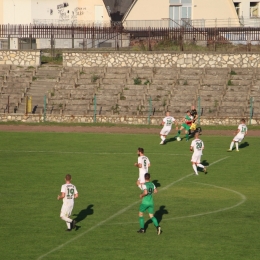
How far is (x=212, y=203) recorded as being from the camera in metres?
27.8

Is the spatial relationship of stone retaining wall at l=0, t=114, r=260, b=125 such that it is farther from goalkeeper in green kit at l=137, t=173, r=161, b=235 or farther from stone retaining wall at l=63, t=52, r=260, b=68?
goalkeeper in green kit at l=137, t=173, r=161, b=235

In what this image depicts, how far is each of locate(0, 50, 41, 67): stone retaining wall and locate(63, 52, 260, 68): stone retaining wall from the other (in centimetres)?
A: 226

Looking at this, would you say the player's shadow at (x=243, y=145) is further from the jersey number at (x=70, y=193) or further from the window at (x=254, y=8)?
the window at (x=254, y=8)

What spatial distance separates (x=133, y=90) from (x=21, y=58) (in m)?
9.46

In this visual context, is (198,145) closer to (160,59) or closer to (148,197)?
(148,197)

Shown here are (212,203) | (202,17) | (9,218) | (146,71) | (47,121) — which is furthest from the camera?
(202,17)

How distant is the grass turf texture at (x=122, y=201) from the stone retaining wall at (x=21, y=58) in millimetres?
14305

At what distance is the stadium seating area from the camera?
5009cm

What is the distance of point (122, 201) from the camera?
27.8 meters

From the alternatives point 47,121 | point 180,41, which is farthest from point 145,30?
point 47,121

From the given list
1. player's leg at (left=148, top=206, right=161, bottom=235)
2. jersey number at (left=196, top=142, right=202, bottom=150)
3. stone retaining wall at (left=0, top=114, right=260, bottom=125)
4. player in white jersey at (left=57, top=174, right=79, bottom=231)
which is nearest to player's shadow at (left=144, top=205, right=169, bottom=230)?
player's leg at (left=148, top=206, right=161, bottom=235)

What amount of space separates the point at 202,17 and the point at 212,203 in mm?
44741

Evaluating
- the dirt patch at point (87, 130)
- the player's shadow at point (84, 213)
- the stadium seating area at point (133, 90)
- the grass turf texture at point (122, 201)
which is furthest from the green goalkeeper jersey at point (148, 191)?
the stadium seating area at point (133, 90)

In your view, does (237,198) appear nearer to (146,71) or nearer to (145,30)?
(146,71)
